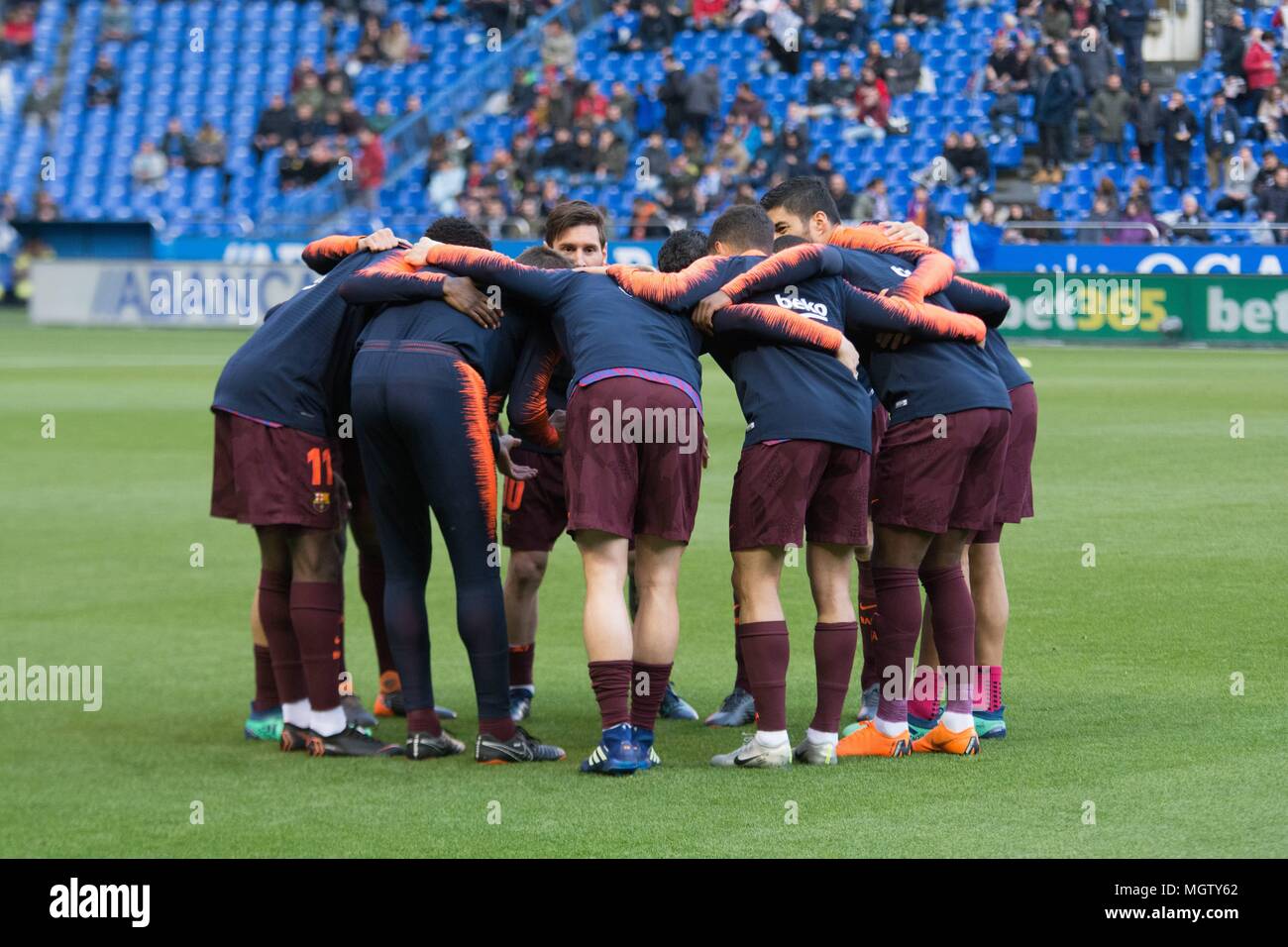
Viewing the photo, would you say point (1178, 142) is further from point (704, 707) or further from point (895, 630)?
point (895, 630)

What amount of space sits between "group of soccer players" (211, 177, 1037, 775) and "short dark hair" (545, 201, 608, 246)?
202 millimetres

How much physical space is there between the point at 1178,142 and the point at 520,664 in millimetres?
23518

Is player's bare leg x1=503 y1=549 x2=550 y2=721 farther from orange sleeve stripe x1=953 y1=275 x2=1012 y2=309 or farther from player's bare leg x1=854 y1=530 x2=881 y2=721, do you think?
orange sleeve stripe x1=953 y1=275 x2=1012 y2=309

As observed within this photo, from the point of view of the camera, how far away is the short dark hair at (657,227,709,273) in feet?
24.0

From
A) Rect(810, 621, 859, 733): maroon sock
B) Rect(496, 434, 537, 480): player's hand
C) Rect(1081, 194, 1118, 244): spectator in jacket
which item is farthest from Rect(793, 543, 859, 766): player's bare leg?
Rect(1081, 194, 1118, 244): spectator in jacket

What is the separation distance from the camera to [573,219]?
7586mm

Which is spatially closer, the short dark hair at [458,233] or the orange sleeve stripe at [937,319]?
the orange sleeve stripe at [937,319]

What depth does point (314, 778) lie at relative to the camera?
22.0ft

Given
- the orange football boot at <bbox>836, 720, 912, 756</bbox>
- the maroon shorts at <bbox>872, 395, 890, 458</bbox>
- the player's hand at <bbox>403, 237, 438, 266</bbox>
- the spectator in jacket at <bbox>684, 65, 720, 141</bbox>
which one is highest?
the spectator in jacket at <bbox>684, 65, 720, 141</bbox>

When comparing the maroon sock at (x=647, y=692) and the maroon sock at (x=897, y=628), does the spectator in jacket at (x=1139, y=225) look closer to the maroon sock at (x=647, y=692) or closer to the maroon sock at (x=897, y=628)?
the maroon sock at (x=897, y=628)

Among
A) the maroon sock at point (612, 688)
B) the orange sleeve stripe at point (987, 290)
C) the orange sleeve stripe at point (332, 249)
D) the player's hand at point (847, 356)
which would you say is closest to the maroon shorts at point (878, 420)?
the orange sleeve stripe at point (987, 290)

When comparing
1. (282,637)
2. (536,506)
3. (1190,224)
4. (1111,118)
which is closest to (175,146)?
(1111,118)

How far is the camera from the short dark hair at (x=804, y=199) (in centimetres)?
728

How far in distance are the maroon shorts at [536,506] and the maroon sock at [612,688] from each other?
4.60ft
